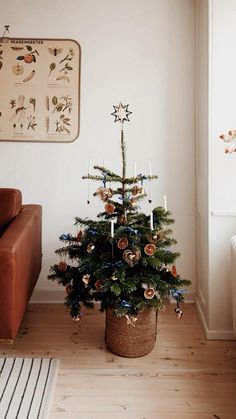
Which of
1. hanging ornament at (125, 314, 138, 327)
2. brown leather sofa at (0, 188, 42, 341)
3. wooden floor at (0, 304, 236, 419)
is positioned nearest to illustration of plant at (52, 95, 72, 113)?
brown leather sofa at (0, 188, 42, 341)

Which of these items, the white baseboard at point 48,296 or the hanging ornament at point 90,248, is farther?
the white baseboard at point 48,296

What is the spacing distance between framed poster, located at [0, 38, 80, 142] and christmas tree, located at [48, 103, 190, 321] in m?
0.85

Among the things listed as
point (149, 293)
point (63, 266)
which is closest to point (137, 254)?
point (149, 293)

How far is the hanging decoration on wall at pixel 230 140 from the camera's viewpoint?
2562mm

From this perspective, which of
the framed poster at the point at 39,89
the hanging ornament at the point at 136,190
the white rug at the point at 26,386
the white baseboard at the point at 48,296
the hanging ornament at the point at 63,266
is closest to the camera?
the white rug at the point at 26,386

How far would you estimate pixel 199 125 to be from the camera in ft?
9.82

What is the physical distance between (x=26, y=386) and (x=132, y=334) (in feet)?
2.08

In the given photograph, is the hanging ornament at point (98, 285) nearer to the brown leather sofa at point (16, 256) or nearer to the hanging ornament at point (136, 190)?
the brown leather sofa at point (16, 256)

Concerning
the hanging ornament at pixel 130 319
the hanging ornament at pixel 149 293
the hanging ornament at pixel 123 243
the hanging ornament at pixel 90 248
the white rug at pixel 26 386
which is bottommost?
the white rug at pixel 26 386

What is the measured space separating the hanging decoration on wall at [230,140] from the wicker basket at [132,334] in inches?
42.0

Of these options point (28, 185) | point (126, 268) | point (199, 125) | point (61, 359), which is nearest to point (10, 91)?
point (28, 185)

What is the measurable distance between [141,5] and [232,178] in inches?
58.0

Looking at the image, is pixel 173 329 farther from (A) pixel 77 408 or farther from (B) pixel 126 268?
(A) pixel 77 408

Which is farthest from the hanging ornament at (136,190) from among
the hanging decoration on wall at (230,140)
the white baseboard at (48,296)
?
the white baseboard at (48,296)
